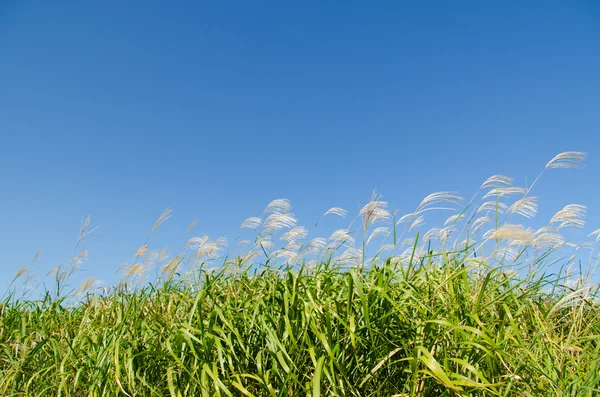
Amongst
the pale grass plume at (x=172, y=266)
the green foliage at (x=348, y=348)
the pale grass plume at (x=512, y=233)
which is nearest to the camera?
the green foliage at (x=348, y=348)

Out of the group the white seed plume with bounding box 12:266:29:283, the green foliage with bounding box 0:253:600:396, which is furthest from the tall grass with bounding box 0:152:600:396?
the white seed plume with bounding box 12:266:29:283

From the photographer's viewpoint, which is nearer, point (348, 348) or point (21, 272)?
point (348, 348)

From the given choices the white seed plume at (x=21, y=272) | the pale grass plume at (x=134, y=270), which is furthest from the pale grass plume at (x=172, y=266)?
the white seed plume at (x=21, y=272)

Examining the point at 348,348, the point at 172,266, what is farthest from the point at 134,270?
the point at 348,348

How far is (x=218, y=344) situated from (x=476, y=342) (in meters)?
1.41

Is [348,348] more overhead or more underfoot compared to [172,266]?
more underfoot

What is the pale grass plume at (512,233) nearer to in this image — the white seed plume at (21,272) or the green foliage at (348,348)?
the green foliage at (348,348)

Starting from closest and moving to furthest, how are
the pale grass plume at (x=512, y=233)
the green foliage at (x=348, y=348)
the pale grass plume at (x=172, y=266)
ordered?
the green foliage at (x=348, y=348) → the pale grass plume at (x=512, y=233) → the pale grass plume at (x=172, y=266)

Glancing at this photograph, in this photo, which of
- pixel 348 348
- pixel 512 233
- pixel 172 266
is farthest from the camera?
pixel 172 266

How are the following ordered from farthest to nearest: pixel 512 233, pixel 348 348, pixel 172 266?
pixel 172 266, pixel 512 233, pixel 348 348

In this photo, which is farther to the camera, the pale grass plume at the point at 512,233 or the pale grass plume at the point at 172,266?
the pale grass plume at the point at 172,266

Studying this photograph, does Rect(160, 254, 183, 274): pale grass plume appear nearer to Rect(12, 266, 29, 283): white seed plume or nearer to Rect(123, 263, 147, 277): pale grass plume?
Rect(123, 263, 147, 277): pale grass plume

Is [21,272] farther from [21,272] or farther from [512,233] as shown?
[512,233]

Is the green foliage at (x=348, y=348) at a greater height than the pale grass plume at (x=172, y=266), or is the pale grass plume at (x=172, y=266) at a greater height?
the pale grass plume at (x=172, y=266)
